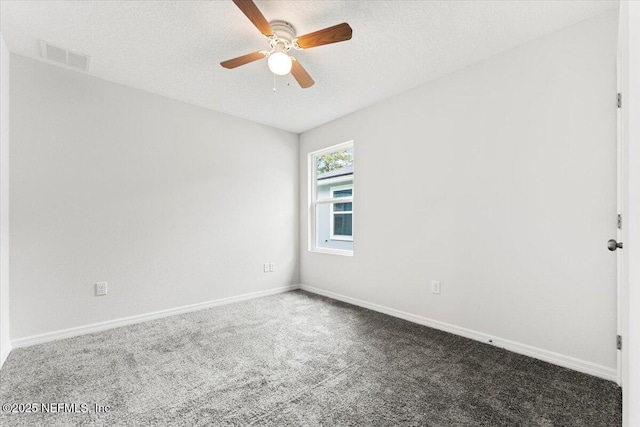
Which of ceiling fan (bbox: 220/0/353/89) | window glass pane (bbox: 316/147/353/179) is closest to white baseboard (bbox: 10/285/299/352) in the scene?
window glass pane (bbox: 316/147/353/179)

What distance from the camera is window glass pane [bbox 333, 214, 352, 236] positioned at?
4195 millimetres

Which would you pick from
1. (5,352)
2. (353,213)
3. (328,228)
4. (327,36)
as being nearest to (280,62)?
(327,36)

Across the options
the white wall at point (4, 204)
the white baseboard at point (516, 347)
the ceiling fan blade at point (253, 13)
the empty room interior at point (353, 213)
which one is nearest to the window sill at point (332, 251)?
the empty room interior at point (353, 213)

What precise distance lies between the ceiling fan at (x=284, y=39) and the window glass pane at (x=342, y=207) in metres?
2.11

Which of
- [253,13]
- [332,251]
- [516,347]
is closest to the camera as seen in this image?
[253,13]

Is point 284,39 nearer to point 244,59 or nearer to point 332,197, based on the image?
point 244,59

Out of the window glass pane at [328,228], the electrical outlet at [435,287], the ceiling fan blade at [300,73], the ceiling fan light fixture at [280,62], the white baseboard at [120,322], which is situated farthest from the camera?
the window glass pane at [328,228]

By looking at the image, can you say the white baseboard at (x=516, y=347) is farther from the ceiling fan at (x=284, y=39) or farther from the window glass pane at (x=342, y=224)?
the ceiling fan at (x=284, y=39)

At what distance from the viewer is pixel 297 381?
1.92 m

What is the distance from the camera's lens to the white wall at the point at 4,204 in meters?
2.23

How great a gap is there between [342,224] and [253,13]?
3.02 meters

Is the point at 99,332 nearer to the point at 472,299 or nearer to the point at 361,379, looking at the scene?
the point at 361,379

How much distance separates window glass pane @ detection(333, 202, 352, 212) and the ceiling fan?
2.11m

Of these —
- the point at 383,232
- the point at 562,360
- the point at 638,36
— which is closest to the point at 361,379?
the point at 562,360
